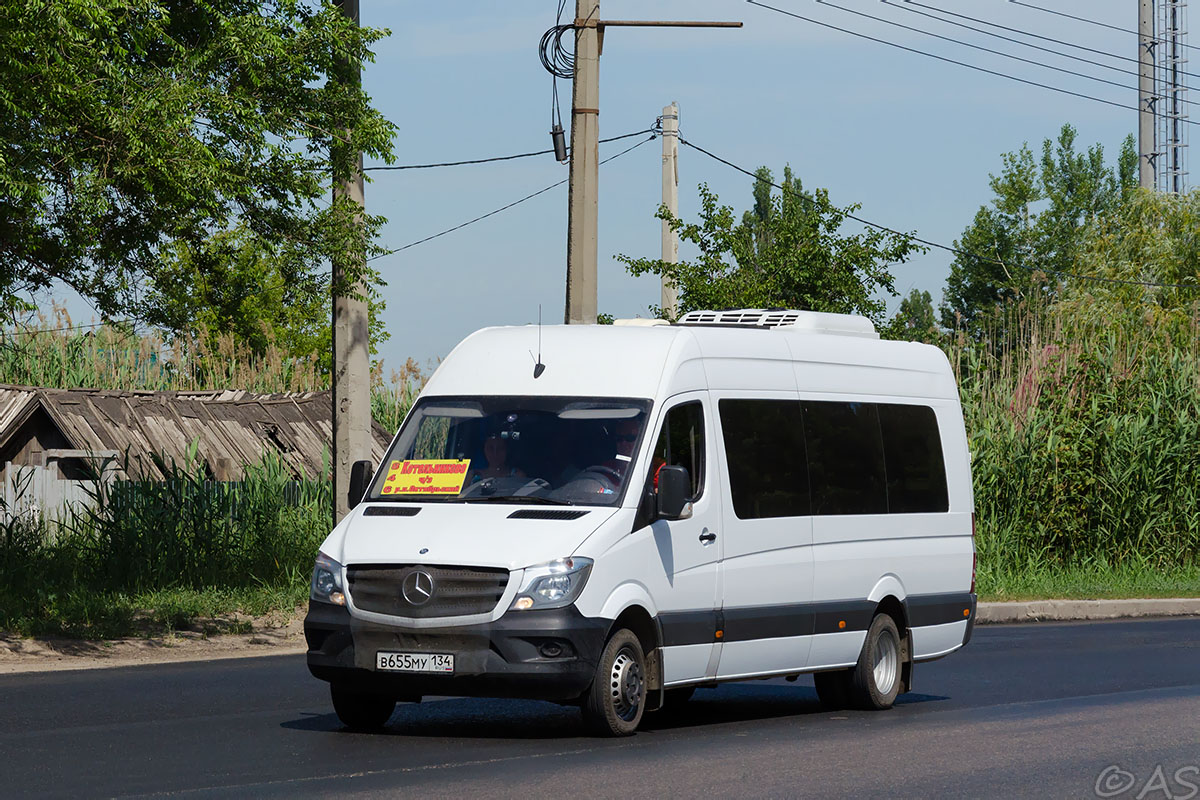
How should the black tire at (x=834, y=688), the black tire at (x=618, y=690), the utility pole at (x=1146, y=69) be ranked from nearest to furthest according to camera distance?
1. the black tire at (x=618, y=690)
2. the black tire at (x=834, y=688)
3. the utility pole at (x=1146, y=69)

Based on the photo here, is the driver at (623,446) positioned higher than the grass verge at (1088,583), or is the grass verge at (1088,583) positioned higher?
the driver at (623,446)

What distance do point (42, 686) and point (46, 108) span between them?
4.23 metres

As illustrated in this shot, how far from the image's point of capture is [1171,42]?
147 ft

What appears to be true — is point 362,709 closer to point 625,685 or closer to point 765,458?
point 625,685

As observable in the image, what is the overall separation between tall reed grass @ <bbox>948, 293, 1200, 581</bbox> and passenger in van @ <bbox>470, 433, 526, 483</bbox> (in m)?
14.5

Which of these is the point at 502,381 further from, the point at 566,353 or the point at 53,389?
the point at 53,389

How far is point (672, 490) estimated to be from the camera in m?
10.1

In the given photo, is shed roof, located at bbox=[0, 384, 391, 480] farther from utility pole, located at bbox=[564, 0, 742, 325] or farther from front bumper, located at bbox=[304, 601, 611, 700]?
front bumper, located at bbox=[304, 601, 611, 700]

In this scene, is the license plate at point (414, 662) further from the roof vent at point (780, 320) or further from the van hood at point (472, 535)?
the roof vent at point (780, 320)

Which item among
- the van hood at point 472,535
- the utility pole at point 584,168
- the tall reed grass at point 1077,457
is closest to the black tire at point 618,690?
the van hood at point 472,535

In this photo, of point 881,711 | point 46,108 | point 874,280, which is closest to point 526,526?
point 881,711

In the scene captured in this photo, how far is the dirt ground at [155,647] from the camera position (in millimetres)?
14482

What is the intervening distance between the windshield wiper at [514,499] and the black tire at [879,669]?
3.09 metres

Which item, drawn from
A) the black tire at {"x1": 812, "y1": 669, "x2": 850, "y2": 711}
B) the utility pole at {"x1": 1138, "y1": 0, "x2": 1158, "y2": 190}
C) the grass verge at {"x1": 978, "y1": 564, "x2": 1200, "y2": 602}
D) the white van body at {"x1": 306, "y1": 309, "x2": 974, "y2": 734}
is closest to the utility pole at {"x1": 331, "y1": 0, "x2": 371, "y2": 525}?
the white van body at {"x1": 306, "y1": 309, "x2": 974, "y2": 734}
